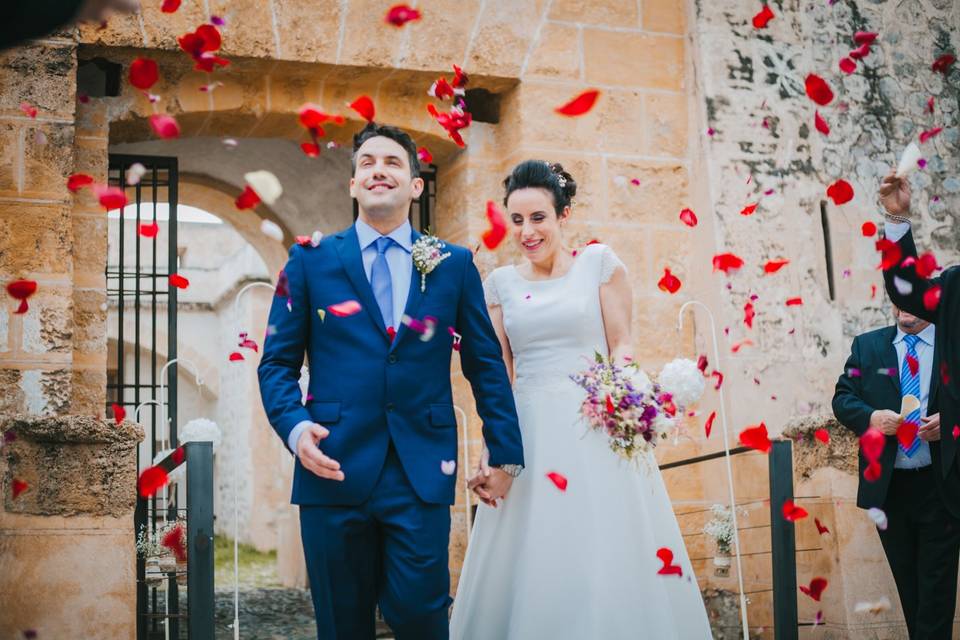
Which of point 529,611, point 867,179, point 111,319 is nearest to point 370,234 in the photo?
point 529,611

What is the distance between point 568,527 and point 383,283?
3.90 ft

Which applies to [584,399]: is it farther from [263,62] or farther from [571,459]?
[263,62]

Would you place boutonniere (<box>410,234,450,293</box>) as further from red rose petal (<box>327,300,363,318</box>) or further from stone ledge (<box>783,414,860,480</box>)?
stone ledge (<box>783,414,860,480</box>)

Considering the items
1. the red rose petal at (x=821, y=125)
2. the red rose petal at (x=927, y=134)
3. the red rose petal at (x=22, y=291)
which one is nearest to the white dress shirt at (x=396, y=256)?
the red rose petal at (x=22, y=291)

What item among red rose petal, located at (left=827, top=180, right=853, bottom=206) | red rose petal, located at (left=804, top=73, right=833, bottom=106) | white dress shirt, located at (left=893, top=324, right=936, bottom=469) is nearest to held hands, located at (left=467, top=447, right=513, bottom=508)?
white dress shirt, located at (left=893, top=324, right=936, bottom=469)

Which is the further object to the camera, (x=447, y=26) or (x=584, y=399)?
(x=447, y=26)

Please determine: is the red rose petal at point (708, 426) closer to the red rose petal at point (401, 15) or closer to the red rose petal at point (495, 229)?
the red rose petal at point (495, 229)

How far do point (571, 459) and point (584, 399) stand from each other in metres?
0.23

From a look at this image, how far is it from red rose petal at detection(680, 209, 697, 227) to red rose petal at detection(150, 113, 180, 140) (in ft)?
9.21

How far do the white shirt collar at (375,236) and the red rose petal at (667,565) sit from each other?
143cm

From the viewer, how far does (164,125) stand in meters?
5.25

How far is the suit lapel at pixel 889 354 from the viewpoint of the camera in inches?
188

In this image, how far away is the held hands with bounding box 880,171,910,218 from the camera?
344 centimetres

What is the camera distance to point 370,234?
11.0 ft
